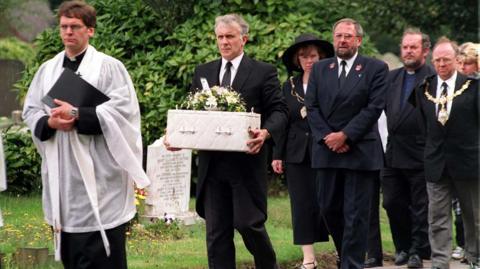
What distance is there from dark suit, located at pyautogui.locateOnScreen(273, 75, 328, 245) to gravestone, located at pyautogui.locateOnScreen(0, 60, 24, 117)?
18.1 meters

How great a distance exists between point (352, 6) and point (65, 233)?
30.5 ft

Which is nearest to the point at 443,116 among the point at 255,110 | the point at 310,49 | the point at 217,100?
the point at 310,49

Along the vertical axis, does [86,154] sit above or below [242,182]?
above

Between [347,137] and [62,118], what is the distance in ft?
10.2

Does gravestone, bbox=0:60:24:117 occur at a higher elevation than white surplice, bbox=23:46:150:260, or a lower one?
higher

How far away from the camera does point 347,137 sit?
9477mm

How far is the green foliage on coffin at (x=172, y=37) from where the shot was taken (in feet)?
46.6

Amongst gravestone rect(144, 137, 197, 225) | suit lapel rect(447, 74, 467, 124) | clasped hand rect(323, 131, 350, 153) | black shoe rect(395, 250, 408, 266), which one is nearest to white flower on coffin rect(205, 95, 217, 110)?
clasped hand rect(323, 131, 350, 153)

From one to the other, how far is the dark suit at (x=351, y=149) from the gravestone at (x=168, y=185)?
3.02 meters

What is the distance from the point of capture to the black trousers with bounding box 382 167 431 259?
37.7ft

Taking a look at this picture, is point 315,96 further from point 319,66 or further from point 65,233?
point 65,233

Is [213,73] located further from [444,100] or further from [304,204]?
[444,100]

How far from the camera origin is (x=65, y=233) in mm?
7191

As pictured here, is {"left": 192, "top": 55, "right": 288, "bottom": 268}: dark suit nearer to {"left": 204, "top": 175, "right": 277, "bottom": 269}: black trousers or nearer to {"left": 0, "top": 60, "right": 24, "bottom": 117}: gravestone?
{"left": 204, "top": 175, "right": 277, "bottom": 269}: black trousers
